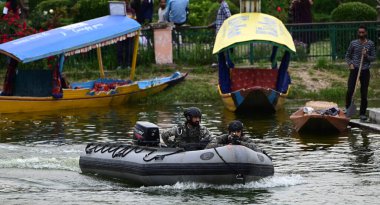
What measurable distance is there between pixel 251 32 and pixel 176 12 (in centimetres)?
624

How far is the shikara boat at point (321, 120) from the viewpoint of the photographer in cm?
2403

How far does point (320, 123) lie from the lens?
24125 millimetres

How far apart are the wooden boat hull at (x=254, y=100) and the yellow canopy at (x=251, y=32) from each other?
1.10 metres

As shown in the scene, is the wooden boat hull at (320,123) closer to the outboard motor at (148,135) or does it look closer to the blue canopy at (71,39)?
the outboard motor at (148,135)

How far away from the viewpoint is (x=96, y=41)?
28734 millimetres

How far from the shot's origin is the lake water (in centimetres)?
1762

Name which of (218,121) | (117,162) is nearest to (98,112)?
(218,121)

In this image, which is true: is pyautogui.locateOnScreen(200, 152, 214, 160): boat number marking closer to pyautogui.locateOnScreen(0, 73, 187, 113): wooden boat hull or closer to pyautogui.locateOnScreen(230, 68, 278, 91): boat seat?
pyautogui.locateOnScreen(230, 68, 278, 91): boat seat

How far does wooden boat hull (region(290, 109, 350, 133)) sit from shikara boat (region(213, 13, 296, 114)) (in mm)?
3030

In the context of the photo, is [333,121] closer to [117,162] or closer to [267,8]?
[117,162]

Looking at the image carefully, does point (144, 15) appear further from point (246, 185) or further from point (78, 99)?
point (246, 185)

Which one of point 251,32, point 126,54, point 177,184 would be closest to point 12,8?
point 126,54

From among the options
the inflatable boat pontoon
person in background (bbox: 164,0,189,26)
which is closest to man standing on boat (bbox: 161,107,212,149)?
the inflatable boat pontoon

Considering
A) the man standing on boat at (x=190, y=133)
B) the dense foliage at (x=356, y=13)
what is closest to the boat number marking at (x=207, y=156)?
the man standing on boat at (x=190, y=133)
